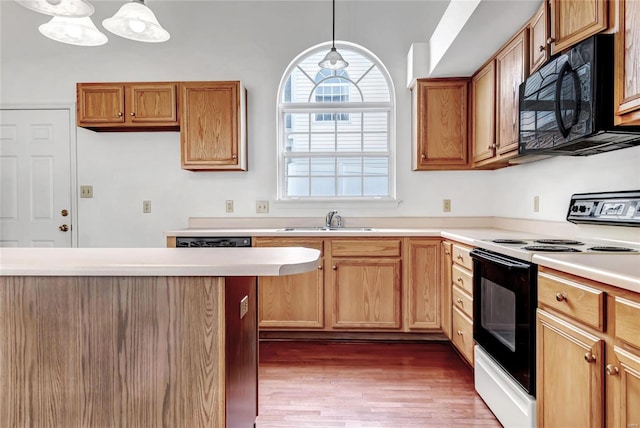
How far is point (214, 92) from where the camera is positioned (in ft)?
10.3

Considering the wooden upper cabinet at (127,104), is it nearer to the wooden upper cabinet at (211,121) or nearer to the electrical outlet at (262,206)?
the wooden upper cabinet at (211,121)

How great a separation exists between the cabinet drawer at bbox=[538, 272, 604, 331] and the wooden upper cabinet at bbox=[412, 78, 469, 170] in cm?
176

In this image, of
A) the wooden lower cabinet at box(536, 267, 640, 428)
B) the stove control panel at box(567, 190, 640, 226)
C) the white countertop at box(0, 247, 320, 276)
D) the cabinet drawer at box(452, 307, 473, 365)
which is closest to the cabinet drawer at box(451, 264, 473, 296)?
the cabinet drawer at box(452, 307, 473, 365)

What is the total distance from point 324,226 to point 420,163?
996mm

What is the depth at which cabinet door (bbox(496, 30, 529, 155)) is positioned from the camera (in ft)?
7.36

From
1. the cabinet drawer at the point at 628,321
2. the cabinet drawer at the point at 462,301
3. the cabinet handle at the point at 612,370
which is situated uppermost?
the cabinet drawer at the point at 628,321

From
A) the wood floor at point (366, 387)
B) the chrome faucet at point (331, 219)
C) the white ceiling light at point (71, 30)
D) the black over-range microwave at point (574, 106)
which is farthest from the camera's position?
the chrome faucet at point (331, 219)

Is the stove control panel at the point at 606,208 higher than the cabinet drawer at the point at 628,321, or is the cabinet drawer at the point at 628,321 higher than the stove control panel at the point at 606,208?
the stove control panel at the point at 606,208

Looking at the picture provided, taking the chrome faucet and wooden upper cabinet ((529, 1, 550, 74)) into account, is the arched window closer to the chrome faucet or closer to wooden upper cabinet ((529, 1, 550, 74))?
the chrome faucet

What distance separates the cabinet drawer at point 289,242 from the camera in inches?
115

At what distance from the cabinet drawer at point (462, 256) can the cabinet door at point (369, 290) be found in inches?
18.8

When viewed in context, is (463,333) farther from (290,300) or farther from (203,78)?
(203,78)

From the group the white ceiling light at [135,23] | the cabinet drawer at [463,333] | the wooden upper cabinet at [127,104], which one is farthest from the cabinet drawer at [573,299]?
the wooden upper cabinet at [127,104]

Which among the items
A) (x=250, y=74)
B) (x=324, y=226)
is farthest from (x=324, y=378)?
(x=250, y=74)
